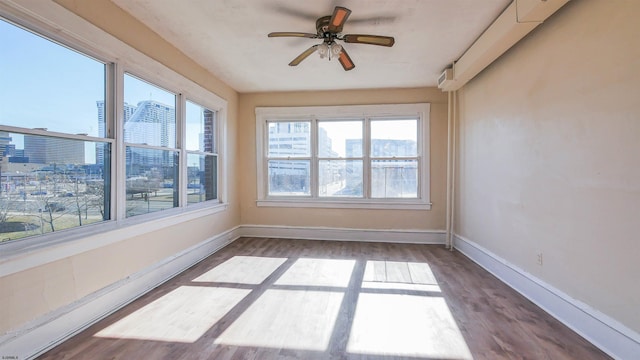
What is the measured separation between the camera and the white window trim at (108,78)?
6.10 ft

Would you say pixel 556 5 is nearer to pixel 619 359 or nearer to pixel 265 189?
pixel 619 359

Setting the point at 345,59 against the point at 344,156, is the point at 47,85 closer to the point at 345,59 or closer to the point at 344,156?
the point at 345,59

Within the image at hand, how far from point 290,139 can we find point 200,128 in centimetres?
158

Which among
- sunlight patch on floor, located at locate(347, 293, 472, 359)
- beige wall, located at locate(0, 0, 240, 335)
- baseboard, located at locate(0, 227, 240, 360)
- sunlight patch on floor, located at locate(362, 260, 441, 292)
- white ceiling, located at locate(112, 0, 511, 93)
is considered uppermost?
white ceiling, located at locate(112, 0, 511, 93)

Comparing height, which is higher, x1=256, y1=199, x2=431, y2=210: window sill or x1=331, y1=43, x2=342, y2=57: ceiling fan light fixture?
x1=331, y1=43, x2=342, y2=57: ceiling fan light fixture

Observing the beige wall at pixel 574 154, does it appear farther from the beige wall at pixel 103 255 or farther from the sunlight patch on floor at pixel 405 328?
the beige wall at pixel 103 255

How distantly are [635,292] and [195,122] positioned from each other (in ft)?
14.8

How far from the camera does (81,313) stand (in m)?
2.15

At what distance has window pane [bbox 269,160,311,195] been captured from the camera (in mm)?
5121

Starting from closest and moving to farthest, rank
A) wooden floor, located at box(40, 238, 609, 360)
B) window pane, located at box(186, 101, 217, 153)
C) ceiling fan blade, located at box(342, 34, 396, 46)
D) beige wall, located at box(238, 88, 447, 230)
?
wooden floor, located at box(40, 238, 609, 360) → ceiling fan blade, located at box(342, 34, 396, 46) → window pane, located at box(186, 101, 217, 153) → beige wall, located at box(238, 88, 447, 230)

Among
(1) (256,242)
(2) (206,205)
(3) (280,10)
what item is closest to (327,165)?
(1) (256,242)

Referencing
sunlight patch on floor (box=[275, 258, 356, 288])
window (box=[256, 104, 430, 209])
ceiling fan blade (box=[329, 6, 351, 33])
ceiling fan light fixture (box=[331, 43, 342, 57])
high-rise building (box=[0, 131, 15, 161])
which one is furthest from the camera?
window (box=[256, 104, 430, 209])

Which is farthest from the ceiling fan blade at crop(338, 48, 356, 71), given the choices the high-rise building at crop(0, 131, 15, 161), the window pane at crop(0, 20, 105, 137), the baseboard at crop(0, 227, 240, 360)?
the baseboard at crop(0, 227, 240, 360)

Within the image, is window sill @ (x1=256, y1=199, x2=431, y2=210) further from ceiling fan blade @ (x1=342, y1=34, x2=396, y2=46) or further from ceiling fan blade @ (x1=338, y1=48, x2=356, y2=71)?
ceiling fan blade @ (x1=342, y1=34, x2=396, y2=46)
